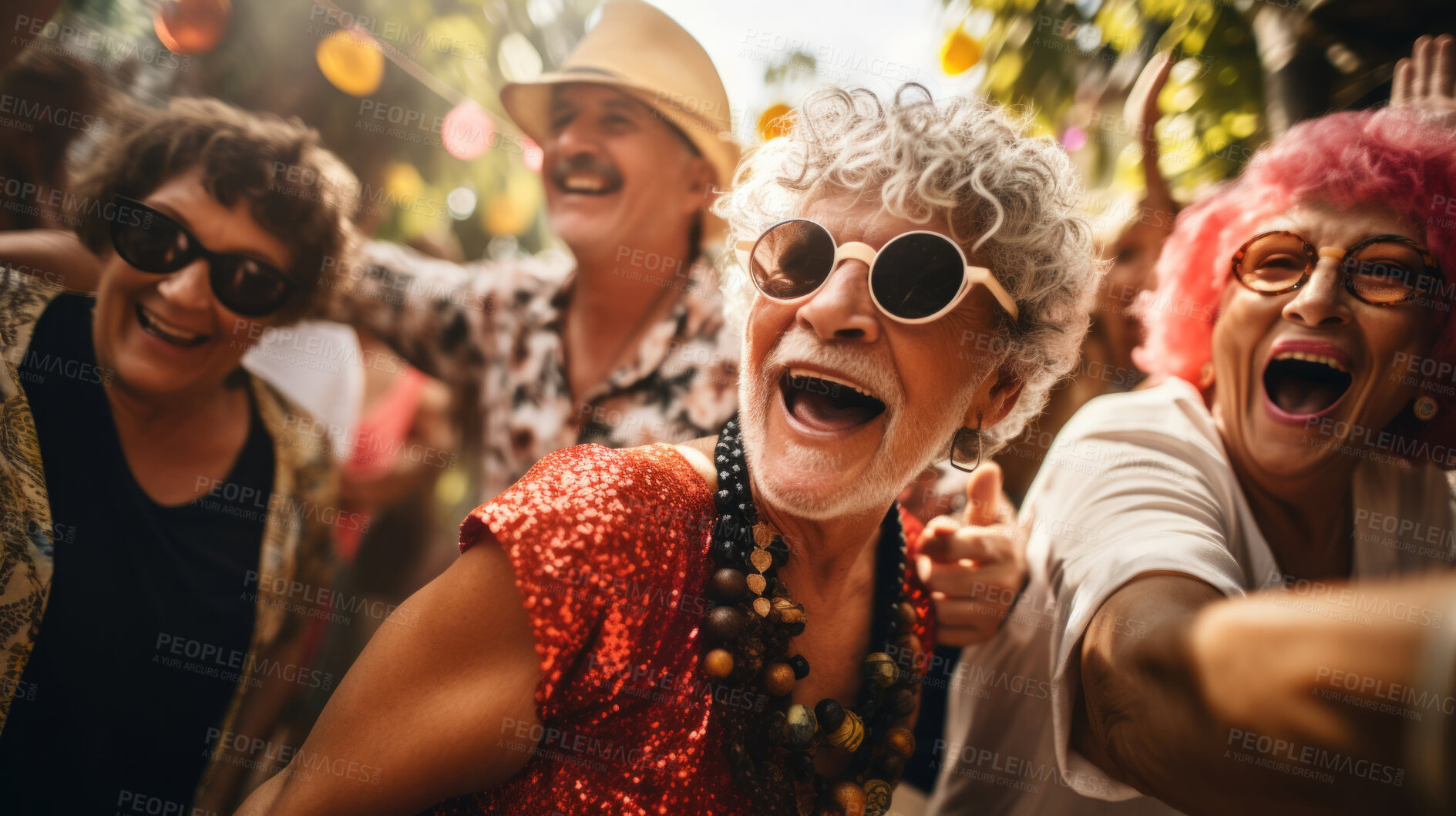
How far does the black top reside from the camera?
7.00 ft

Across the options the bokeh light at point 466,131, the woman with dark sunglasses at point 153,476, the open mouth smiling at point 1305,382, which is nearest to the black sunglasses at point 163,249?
the woman with dark sunglasses at point 153,476

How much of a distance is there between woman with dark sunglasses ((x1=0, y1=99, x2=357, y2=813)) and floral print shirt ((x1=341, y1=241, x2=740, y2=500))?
1.35ft

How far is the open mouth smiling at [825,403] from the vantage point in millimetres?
1665

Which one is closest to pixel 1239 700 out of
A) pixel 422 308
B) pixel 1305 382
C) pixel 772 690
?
pixel 772 690

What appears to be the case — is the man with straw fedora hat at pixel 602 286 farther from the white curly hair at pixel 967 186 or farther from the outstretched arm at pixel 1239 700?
the outstretched arm at pixel 1239 700

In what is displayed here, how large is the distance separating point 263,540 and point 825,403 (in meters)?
2.00

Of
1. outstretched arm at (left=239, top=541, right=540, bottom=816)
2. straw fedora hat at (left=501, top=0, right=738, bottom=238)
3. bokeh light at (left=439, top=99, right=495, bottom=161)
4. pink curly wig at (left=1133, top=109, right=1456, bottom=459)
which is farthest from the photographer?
bokeh light at (left=439, top=99, right=495, bottom=161)

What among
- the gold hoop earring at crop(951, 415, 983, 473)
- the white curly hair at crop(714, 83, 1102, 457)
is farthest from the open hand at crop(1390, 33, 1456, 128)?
the gold hoop earring at crop(951, 415, 983, 473)

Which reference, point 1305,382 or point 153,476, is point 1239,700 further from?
point 153,476

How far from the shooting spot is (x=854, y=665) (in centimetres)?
188

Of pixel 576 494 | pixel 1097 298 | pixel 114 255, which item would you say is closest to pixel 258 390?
pixel 114 255

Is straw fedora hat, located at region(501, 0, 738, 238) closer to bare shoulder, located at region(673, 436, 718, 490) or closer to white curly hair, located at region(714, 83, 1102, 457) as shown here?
white curly hair, located at region(714, 83, 1102, 457)

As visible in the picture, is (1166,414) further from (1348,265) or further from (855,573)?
(855,573)

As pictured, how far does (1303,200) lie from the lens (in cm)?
200
